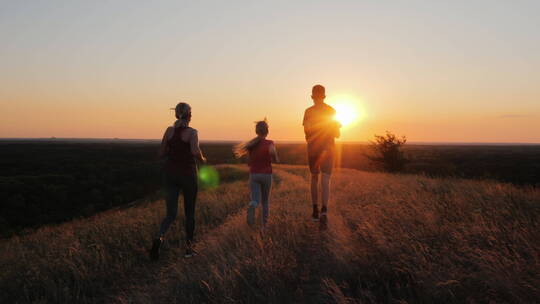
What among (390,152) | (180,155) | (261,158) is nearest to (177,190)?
(180,155)

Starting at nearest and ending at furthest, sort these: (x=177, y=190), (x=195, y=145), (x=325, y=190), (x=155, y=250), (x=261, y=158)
A: (x=195, y=145) → (x=177, y=190) → (x=155, y=250) → (x=261, y=158) → (x=325, y=190)

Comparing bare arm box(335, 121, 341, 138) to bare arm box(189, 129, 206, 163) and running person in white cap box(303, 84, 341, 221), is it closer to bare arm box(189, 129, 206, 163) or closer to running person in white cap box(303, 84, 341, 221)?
running person in white cap box(303, 84, 341, 221)

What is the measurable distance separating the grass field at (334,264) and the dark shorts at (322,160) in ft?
3.09

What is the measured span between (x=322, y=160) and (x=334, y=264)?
2325 mm

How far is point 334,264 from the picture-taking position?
3.59m

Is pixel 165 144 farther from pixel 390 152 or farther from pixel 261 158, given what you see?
pixel 390 152

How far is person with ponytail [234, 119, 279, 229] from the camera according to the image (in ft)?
17.3

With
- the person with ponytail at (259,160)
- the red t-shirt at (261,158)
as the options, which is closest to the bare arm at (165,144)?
the person with ponytail at (259,160)

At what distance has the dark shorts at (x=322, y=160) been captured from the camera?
18.3 feet

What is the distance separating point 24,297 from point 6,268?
1739 mm

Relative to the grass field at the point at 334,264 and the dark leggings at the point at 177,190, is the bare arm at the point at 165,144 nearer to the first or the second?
the dark leggings at the point at 177,190

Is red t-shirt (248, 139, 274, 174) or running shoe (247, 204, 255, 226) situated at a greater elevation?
red t-shirt (248, 139, 274, 174)

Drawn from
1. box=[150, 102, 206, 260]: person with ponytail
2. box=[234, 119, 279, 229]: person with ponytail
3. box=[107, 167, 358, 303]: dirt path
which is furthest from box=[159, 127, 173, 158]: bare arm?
box=[107, 167, 358, 303]: dirt path

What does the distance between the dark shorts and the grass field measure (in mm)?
943
